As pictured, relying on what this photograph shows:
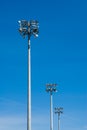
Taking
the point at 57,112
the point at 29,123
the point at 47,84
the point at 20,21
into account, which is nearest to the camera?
the point at 29,123

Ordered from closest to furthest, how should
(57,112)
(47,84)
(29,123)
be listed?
(29,123)
(47,84)
(57,112)

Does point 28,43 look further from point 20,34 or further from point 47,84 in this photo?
point 47,84

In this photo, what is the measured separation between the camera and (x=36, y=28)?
66938mm

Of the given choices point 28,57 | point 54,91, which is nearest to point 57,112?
point 54,91

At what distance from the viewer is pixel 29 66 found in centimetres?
6706

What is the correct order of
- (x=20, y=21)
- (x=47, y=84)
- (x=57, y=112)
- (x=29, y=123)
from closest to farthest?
(x=29, y=123)
(x=20, y=21)
(x=47, y=84)
(x=57, y=112)

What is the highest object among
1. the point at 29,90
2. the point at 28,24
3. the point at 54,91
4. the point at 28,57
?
the point at 54,91

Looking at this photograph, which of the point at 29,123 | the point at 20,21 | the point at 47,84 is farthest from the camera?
the point at 47,84

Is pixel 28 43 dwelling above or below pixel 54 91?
below

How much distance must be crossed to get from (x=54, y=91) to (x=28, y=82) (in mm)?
51710

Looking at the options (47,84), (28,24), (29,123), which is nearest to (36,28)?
(28,24)

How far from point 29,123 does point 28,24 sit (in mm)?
14261

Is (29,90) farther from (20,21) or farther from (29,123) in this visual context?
(20,21)

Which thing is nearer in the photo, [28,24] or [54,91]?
[28,24]
